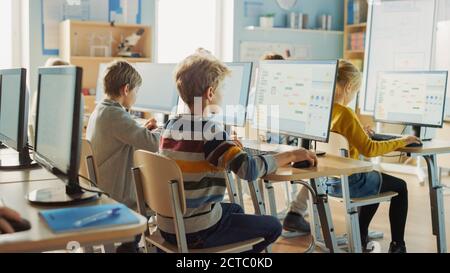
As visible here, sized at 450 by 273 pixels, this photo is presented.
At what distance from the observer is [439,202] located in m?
3.17

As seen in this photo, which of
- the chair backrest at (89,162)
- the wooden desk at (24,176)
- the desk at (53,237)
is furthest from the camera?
the chair backrest at (89,162)

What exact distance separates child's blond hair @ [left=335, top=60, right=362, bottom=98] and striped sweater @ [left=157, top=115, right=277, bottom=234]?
1.00m

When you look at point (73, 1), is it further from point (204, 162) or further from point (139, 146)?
point (204, 162)

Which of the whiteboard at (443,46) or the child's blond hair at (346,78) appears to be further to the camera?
the whiteboard at (443,46)

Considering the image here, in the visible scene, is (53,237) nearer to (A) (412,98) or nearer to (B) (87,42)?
(A) (412,98)

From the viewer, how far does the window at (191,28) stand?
6.56 meters

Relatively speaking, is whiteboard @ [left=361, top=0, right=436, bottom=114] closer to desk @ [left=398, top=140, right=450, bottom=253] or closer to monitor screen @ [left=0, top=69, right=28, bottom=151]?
desk @ [left=398, top=140, right=450, bottom=253]

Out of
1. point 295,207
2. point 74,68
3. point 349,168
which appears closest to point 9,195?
point 74,68

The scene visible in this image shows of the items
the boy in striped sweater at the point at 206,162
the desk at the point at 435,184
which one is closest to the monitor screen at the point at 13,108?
the boy in striped sweater at the point at 206,162

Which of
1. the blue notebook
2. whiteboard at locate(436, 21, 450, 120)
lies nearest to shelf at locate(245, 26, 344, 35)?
whiteboard at locate(436, 21, 450, 120)

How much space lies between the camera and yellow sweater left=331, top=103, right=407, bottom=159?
285cm

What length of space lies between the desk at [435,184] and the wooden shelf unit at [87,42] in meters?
3.31

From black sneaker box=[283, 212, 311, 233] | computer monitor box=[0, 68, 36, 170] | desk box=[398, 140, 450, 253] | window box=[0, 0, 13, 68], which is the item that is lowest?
black sneaker box=[283, 212, 311, 233]

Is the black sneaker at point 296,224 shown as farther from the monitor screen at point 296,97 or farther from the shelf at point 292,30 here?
the shelf at point 292,30
